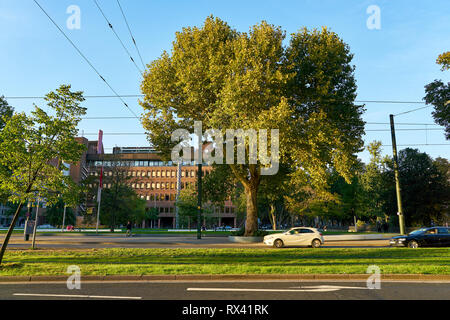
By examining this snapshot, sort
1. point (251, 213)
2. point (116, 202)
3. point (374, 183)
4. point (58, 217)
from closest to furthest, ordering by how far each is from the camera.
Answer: point (251, 213), point (116, 202), point (374, 183), point (58, 217)

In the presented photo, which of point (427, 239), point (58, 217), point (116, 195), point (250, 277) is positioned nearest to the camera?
point (250, 277)

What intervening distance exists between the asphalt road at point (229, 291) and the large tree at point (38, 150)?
13.5 ft

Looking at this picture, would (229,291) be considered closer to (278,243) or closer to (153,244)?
(278,243)

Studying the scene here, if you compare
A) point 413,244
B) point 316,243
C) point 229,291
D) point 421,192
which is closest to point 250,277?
point 229,291

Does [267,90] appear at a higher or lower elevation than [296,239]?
higher

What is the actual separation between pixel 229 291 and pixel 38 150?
9.02 meters

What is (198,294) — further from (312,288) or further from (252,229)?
(252,229)

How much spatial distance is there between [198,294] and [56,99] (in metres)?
9.90

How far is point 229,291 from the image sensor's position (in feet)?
25.1

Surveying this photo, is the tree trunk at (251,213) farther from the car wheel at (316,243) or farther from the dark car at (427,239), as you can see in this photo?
the dark car at (427,239)

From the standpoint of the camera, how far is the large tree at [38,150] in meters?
11.6

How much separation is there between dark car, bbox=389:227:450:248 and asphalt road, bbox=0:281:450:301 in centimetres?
1299

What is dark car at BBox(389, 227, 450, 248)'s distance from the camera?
785 inches

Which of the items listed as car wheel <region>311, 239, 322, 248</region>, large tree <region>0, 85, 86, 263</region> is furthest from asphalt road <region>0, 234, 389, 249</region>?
large tree <region>0, 85, 86, 263</region>
